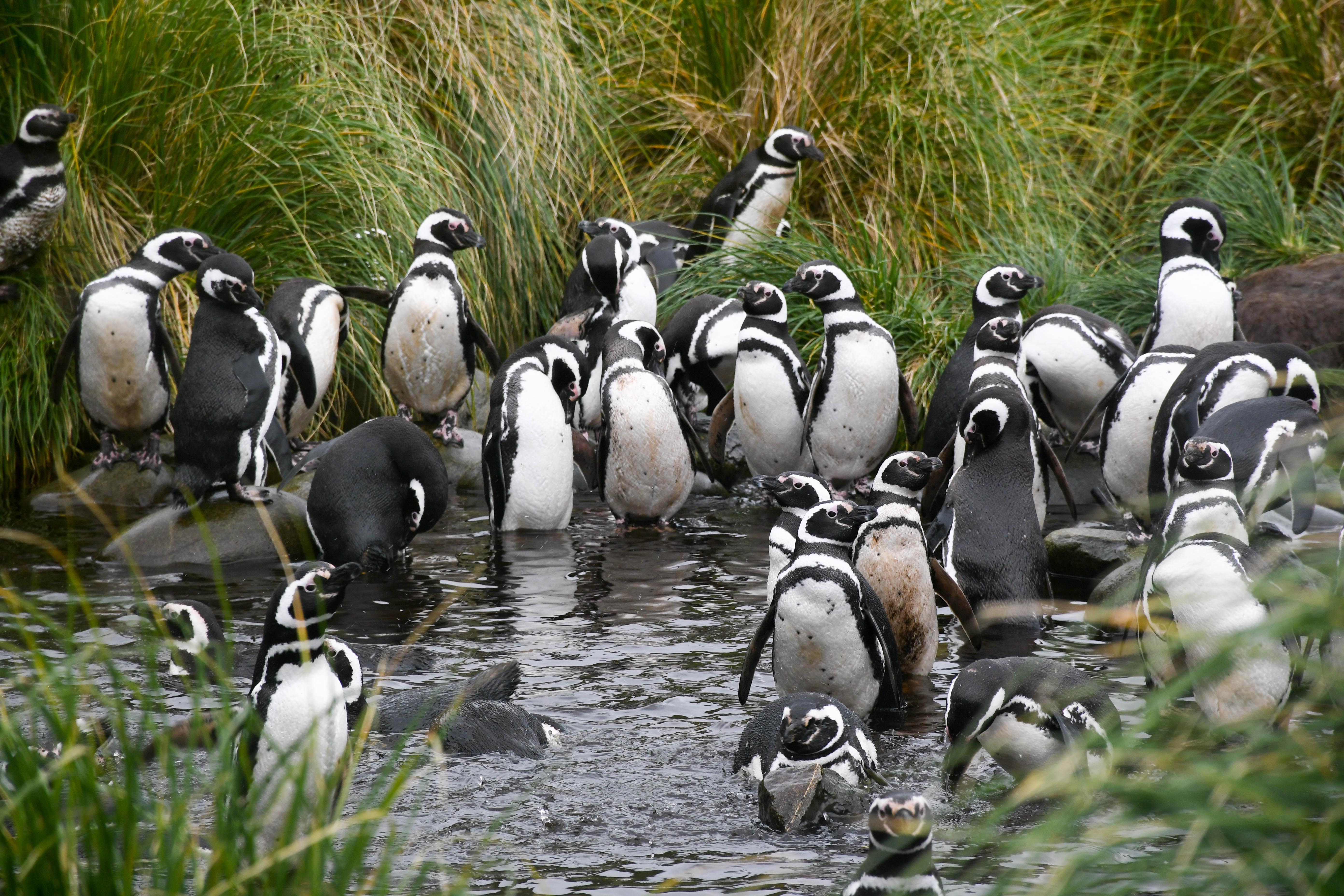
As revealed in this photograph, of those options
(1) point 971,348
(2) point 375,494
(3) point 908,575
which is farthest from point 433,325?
(3) point 908,575

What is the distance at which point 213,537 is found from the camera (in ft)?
21.0

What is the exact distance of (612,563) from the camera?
6.62 meters

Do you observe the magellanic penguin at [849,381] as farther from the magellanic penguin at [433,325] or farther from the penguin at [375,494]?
the penguin at [375,494]

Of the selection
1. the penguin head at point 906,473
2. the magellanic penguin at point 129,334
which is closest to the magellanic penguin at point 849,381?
the penguin head at point 906,473

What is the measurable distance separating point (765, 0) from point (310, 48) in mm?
2892

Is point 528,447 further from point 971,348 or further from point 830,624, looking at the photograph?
point 830,624

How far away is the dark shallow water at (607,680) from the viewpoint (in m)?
3.45

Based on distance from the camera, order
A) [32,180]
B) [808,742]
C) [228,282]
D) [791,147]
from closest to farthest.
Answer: [808,742]
[228,282]
[32,180]
[791,147]

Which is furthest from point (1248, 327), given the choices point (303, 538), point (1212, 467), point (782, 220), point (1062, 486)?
point (303, 538)

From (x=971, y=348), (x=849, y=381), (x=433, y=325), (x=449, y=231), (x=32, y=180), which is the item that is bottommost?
(x=849, y=381)

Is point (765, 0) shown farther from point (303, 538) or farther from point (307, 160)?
point (303, 538)

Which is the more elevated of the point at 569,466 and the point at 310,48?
the point at 310,48

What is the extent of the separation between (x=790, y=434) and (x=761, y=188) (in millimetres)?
2130

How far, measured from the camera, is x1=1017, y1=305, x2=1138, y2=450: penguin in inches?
275
